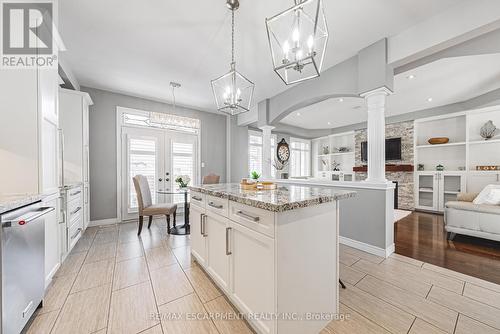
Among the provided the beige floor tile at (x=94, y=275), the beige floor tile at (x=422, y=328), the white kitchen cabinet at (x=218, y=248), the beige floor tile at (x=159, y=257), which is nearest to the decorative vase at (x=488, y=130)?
the beige floor tile at (x=422, y=328)

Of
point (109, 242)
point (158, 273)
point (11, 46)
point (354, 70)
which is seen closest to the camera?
point (11, 46)

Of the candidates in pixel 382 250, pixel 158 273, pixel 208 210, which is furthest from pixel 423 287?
pixel 158 273

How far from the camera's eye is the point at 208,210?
1.88m

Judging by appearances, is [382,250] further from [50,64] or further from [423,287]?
[50,64]

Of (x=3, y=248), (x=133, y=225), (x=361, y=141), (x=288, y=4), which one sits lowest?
(x=133, y=225)

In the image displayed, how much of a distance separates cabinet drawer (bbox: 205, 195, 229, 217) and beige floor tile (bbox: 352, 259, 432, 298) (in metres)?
1.82

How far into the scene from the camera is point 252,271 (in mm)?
1289

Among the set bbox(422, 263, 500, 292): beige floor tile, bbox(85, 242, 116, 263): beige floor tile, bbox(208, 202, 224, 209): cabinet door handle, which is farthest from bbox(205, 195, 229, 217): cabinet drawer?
bbox(422, 263, 500, 292): beige floor tile

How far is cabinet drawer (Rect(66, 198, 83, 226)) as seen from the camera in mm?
2420

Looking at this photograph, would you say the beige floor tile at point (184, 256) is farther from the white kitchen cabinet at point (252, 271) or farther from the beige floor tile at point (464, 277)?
the beige floor tile at point (464, 277)

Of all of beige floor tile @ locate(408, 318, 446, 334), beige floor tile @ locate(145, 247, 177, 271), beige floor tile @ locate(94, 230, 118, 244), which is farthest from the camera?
beige floor tile @ locate(94, 230, 118, 244)

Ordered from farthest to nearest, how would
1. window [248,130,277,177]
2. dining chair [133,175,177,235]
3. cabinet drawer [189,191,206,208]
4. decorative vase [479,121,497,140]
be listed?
window [248,130,277,177] < decorative vase [479,121,497,140] < dining chair [133,175,177,235] < cabinet drawer [189,191,206,208]

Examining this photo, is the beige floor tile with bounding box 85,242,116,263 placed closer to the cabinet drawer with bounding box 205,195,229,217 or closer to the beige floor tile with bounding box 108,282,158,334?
the beige floor tile with bounding box 108,282,158,334

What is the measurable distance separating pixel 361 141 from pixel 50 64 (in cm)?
772
